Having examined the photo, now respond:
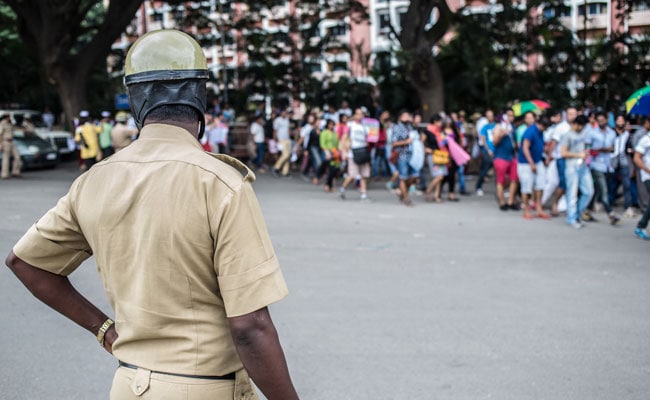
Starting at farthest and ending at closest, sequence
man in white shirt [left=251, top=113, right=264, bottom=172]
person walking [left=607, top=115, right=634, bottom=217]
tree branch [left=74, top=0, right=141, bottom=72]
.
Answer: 1. tree branch [left=74, top=0, right=141, bottom=72]
2. man in white shirt [left=251, top=113, right=264, bottom=172]
3. person walking [left=607, top=115, right=634, bottom=217]

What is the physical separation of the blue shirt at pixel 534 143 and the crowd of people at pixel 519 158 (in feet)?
0.05

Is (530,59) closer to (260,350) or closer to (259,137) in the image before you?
(259,137)

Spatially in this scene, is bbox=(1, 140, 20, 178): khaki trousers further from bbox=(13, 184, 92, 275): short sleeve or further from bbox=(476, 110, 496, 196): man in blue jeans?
bbox=(13, 184, 92, 275): short sleeve

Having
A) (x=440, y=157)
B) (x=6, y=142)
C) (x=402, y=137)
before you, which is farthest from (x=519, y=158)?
(x=6, y=142)

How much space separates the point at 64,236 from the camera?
81.4 inches

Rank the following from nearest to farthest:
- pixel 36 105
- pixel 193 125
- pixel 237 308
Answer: pixel 237 308 < pixel 193 125 < pixel 36 105

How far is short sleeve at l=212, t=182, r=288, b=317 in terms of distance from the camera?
5.89ft

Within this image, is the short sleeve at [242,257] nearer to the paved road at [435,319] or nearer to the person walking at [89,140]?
the paved road at [435,319]

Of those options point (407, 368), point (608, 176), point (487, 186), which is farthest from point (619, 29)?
point (407, 368)

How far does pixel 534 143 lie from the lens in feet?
38.8

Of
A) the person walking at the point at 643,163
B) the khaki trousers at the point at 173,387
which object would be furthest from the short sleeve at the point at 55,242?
the person walking at the point at 643,163

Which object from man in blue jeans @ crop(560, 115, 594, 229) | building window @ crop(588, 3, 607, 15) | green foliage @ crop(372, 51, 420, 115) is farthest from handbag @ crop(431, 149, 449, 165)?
building window @ crop(588, 3, 607, 15)

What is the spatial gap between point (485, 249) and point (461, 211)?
11.8 ft

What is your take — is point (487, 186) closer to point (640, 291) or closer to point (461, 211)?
point (461, 211)
